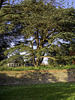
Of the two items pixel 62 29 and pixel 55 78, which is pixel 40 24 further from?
pixel 55 78

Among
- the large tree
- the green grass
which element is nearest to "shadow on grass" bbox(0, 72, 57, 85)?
the large tree

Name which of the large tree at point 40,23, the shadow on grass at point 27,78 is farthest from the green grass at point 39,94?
the large tree at point 40,23

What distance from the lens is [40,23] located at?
19.1m

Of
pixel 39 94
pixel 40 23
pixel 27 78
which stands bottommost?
pixel 27 78

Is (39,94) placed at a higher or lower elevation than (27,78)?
higher

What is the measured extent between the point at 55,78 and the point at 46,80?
44.9 inches

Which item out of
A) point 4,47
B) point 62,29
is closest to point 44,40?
point 62,29

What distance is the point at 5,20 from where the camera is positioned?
20.7m

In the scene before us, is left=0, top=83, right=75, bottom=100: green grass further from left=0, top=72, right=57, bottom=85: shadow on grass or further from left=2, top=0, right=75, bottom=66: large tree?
left=2, top=0, right=75, bottom=66: large tree

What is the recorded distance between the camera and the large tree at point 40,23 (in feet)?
61.0

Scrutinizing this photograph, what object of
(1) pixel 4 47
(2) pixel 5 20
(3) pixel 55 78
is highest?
(2) pixel 5 20

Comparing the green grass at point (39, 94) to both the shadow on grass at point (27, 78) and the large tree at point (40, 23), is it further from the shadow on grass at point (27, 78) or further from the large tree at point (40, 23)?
the large tree at point (40, 23)

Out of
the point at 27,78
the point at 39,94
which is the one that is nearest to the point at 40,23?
the point at 27,78

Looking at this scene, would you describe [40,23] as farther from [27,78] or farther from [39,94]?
[39,94]
